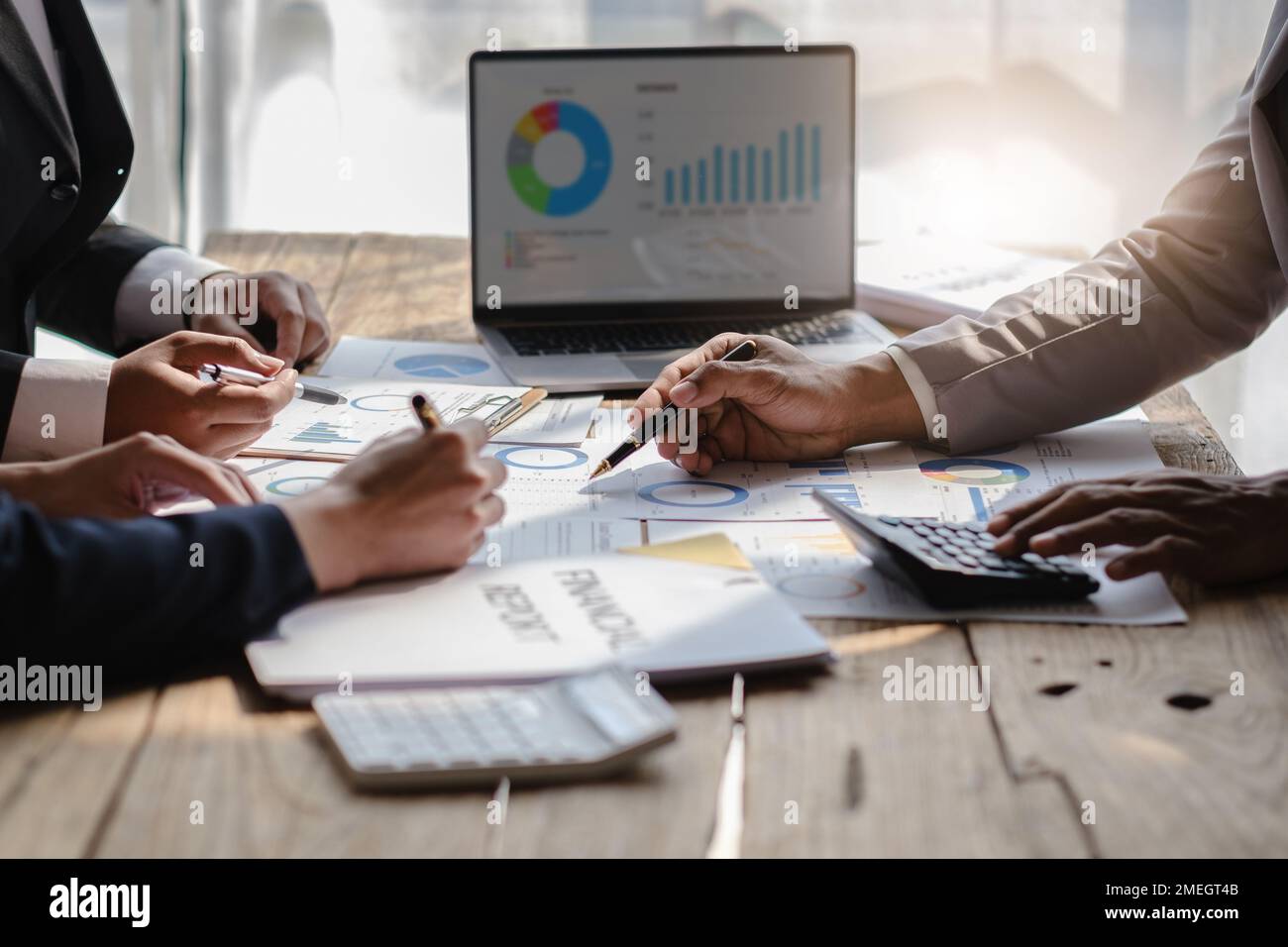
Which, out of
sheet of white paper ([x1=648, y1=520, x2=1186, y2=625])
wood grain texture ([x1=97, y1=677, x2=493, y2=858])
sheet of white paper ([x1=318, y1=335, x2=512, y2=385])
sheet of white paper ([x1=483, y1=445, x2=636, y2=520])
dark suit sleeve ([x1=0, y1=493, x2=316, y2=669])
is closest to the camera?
wood grain texture ([x1=97, y1=677, x2=493, y2=858])

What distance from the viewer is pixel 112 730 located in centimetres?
77

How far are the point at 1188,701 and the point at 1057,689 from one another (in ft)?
0.25

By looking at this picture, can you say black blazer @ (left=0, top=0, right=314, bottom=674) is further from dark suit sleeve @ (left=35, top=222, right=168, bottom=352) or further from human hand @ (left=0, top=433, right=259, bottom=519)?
dark suit sleeve @ (left=35, top=222, right=168, bottom=352)

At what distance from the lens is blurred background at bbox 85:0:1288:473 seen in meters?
3.42

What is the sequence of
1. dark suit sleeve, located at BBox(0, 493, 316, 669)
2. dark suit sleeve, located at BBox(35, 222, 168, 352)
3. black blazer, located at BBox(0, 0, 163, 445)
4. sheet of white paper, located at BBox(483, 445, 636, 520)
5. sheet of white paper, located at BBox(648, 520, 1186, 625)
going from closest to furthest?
dark suit sleeve, located at BBox(0, 493, 316, 669) < sheet of white paper, located at BBox(648, 520, 1186, 625) < sheet of white paper, located at BBox(483, 445, 636, 520) < black blazer, located at BBox(0, 0, 163, 445) < dark suit sleeve, located at BBox(35, 222, 168, 352)

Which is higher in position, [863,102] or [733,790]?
[863,102]

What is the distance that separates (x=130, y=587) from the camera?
0.81 meters

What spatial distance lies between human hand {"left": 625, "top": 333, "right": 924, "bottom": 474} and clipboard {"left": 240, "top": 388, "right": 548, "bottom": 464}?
0.54 feet

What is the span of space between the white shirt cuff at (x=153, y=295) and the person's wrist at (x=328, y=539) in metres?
0.79

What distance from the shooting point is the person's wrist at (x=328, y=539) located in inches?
34.8

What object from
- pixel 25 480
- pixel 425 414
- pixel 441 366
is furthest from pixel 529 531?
pixel 441 366

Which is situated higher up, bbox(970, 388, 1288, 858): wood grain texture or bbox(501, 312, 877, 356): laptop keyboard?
bbox(501, 312, 877, 356): laptop keyboard

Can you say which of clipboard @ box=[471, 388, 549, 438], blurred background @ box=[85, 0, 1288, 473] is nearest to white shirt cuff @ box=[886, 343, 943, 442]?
clipboard @ box=[471, 388, 549, 438]

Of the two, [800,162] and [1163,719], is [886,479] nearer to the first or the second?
[1163,719]
